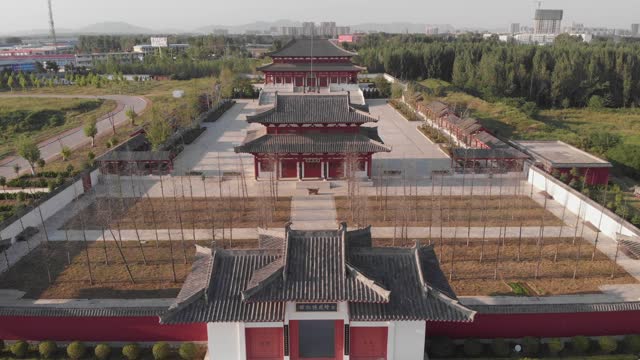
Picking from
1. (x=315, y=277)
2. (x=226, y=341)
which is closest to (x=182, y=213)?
(x=226, y=341)

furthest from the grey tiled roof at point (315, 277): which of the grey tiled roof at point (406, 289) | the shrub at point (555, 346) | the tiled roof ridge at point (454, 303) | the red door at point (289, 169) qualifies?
the red door at point (289, 169)

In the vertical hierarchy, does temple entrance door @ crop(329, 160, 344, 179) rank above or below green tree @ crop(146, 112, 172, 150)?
below

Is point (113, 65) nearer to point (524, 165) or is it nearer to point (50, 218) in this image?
point (50, 218)

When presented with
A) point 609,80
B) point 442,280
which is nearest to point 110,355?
point 442,280

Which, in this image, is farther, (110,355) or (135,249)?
(135,249)

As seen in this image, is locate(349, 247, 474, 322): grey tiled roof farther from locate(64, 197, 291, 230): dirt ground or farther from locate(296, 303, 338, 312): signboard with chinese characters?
locate(64, 197, 291, 230): dirt ground

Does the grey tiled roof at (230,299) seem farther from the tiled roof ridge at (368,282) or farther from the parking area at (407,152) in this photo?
the parking area at (407,152)

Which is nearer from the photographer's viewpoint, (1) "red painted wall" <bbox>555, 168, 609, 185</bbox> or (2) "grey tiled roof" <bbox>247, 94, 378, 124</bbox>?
(2) "grey tiled roof" <bbox>247, 94, 378, 124</bbox>

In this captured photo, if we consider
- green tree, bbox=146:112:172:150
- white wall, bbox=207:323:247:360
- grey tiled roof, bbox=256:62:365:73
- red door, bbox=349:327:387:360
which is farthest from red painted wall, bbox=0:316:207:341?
grey tiled roof, bbox=256:62:365:73
